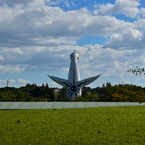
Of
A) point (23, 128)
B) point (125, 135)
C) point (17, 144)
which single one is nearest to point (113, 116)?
point (125, 135)

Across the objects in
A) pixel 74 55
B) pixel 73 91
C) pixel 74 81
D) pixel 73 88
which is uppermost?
pixel 74 55

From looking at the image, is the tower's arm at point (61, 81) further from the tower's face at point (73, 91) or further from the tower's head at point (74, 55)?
the tower's head at point (74, 55)

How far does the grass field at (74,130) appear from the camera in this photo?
24.2ft

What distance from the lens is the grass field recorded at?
738 centimetres

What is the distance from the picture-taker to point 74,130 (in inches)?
329

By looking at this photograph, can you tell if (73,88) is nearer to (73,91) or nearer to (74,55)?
(73,91)

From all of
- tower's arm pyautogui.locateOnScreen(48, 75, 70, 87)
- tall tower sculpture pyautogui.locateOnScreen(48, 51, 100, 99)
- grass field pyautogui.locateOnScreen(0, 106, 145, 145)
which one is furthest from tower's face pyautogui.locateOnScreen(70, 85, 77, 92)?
grass field pyautogui.locateOnScreen(0, 106, 145, 145)

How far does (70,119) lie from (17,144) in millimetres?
3222

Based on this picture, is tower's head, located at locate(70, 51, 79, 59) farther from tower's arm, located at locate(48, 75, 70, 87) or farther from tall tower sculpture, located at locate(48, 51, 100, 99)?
tower's arm, located at locate(48, 75, 70, 87)

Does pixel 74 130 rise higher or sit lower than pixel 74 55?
lower

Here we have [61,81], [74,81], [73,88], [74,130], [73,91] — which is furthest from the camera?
[61,81]

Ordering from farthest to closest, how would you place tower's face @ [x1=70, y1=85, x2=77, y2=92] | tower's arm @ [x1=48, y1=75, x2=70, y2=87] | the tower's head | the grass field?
the tower's head → tower's arm @ [x1=48, y1=75, x2=70, y2=87] → tower's face @ [x1=70, y1=85, x2=77, y2=92] → the grass field

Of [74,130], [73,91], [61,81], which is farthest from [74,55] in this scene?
[74,130]

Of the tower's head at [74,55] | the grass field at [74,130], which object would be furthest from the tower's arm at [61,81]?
the grass field at [74,130]
